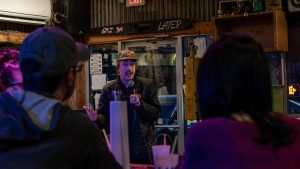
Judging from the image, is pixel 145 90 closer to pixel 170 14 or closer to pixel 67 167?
pixel 170 14

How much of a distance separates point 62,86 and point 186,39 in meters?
4.94

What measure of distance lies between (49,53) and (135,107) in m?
2.83

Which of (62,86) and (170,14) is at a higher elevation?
(170,14)

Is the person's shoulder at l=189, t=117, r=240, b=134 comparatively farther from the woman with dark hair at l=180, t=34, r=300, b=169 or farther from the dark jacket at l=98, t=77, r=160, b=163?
the dark jacket at l=98, t=77, r=160, b=163

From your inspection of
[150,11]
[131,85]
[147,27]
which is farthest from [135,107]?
[150,11]

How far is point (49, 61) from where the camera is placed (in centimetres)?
136

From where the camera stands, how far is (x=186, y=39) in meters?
6.27

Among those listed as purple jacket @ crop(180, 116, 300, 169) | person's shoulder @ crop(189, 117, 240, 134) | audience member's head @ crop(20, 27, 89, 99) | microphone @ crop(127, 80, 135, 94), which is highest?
audience member's head @ crop(20, 27, 89, 99)

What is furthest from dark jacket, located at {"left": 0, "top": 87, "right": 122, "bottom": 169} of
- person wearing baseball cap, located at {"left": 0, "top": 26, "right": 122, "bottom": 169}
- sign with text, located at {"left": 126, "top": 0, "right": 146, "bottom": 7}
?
sign with text, located at {"left": 126, "top": 0, "right": 146, "bottom": 7}

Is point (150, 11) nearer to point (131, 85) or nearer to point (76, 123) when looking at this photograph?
point (131, 85)

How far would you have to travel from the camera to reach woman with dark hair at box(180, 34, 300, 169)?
1.26 meters

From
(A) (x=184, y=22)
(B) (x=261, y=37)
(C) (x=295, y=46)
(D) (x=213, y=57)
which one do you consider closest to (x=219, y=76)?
(D) (x=213, y=57)

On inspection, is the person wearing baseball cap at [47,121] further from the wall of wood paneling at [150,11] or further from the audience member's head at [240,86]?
the wall of wood paneling at [150,11]

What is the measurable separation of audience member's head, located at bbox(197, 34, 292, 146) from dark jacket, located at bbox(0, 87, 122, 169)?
353mm
